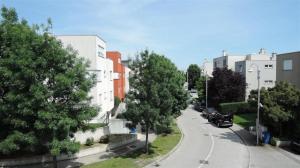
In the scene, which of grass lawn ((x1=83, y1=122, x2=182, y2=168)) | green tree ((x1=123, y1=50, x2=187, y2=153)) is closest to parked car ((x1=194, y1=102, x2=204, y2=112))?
grass lawn ((x1=83, y1=122, x2=182, y2=168))

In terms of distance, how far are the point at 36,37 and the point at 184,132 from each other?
72.3ft

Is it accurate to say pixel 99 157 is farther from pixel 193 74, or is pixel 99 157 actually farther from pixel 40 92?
pixel 193 74

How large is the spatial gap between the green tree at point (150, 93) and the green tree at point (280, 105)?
924cm

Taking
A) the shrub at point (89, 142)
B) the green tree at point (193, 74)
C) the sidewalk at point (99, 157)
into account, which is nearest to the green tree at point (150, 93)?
the sidewalk at point (99, 157)

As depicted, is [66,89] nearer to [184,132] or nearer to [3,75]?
[3,75]

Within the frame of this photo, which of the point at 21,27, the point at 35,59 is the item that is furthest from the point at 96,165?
the point at 21,27

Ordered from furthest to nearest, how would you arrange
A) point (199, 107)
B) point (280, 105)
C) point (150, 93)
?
point (199, 107), point (280, 105), point (150, 93)

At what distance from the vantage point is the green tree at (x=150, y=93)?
73.8 feet

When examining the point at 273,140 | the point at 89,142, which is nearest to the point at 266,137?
the point at 273,140

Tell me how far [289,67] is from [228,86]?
17.3 m

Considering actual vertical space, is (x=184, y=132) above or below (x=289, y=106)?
below

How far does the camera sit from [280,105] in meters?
27.6

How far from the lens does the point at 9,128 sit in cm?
1884

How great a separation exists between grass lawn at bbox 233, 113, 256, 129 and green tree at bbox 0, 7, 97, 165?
24.1 meters
